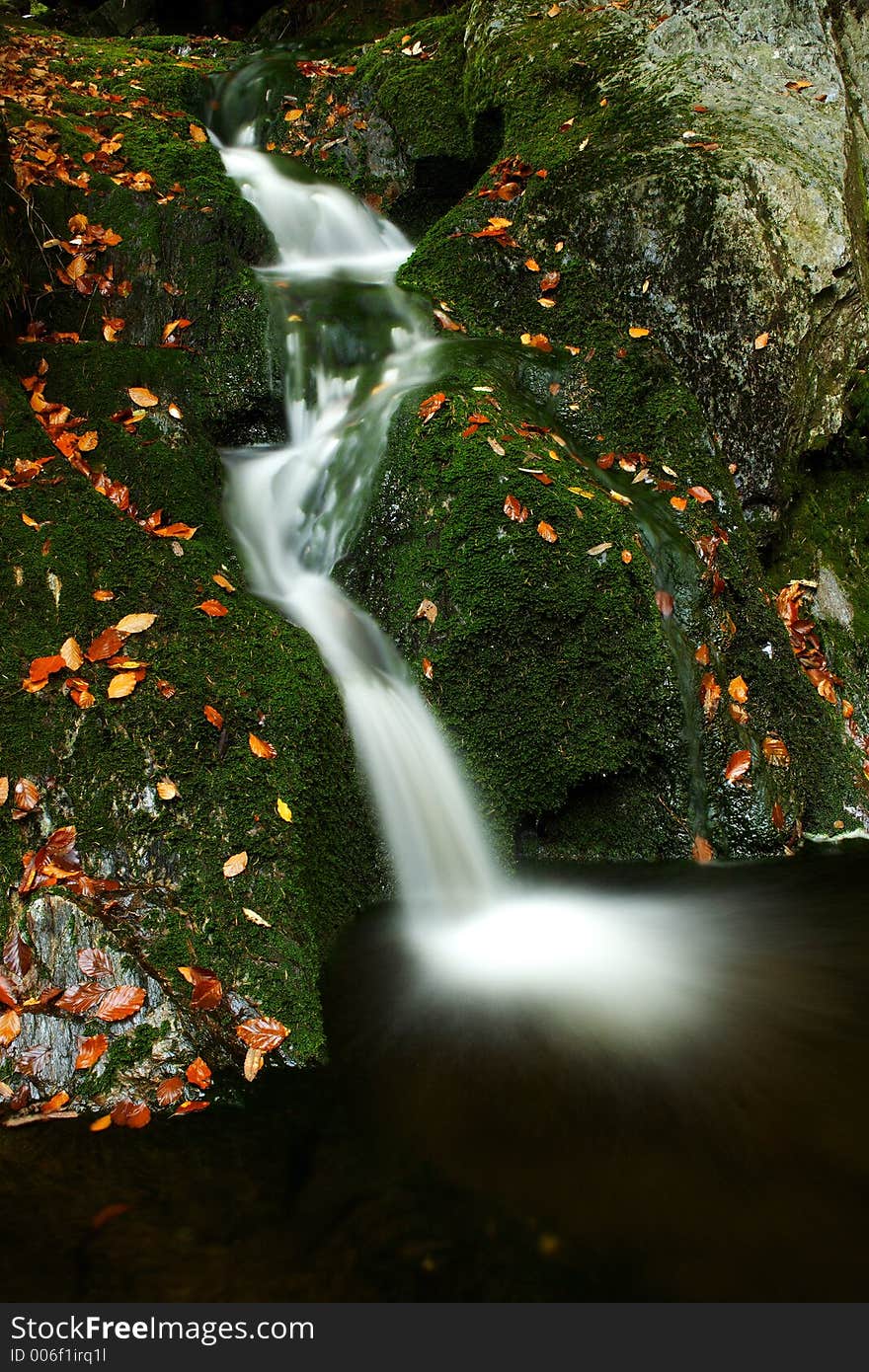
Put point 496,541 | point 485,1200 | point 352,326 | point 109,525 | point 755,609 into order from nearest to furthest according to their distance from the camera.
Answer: point 485,1200, point 109,525, point 496,541, point 755,609, point 352,326

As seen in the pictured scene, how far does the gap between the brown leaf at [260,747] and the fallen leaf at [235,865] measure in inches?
15.6

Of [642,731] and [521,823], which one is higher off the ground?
[642,731]

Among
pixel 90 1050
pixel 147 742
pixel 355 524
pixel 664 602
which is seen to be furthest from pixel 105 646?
pixel 664 602

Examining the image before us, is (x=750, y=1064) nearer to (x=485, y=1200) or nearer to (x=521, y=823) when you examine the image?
(x=485, y=1200)

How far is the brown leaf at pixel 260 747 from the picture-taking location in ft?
10.3

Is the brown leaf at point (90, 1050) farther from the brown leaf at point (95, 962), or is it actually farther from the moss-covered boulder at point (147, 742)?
the brown leaf at point (95, 962)

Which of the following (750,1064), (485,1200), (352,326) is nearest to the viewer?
(485,1200)

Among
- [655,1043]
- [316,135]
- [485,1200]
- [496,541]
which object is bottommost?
[655,1043]

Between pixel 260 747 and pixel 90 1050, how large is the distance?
1135 millimetres

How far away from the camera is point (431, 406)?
14.6 ft

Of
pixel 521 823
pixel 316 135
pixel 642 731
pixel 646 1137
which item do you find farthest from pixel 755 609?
pixel 316 135

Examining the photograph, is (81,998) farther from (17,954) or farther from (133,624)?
(133,624)

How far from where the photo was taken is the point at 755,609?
455 cm

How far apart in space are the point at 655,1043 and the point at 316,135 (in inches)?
347
